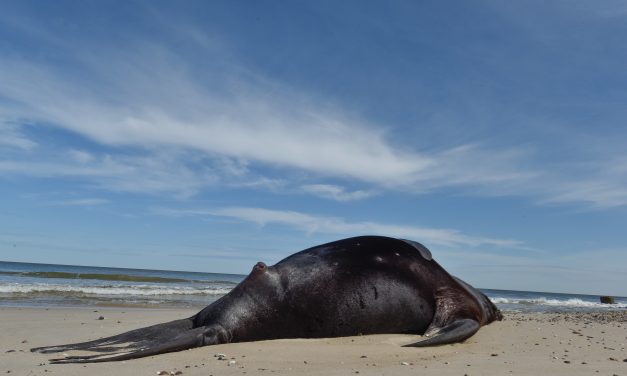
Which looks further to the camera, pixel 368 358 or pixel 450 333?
pixel 450 333

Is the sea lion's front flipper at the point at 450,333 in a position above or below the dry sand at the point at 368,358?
above

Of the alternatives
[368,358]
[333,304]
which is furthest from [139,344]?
→ [368,358]

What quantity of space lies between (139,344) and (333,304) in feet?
7.00

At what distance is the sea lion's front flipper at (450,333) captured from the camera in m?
5.29

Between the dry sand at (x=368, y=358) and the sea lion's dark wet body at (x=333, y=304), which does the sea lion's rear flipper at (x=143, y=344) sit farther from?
the dry sand at (x=368, y=358)

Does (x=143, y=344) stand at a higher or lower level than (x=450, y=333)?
lower

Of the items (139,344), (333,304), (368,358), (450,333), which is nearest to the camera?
(368,358)

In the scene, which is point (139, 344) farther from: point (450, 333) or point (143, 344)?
point (450, 333)

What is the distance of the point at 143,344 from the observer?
5289mm

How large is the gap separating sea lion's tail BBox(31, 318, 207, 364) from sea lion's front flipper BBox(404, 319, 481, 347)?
224 cm

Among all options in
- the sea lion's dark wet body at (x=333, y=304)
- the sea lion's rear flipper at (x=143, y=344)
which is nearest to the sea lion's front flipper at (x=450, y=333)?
the sea lion's dark wet body at (x=333, y=304)

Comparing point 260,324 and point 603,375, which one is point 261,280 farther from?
point 603,375

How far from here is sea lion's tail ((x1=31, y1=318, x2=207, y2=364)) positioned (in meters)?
4.83

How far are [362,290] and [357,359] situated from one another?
1.51 meters
